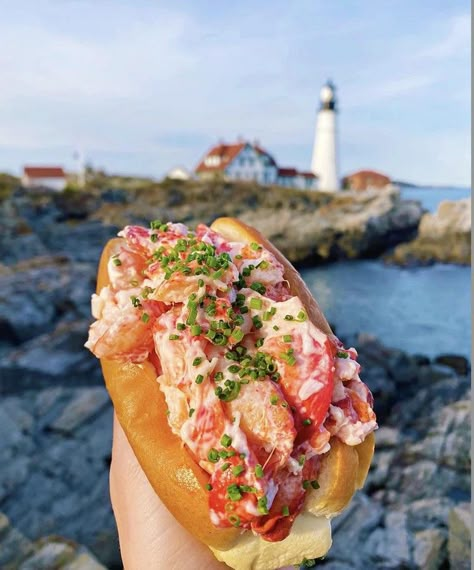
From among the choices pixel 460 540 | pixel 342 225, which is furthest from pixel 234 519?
pixel 342 225

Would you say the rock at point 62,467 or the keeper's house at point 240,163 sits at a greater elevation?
the keeper's house at point 240,163

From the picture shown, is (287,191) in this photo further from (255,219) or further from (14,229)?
(14,229)

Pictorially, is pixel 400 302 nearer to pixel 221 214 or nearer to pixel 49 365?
pixel 221 214

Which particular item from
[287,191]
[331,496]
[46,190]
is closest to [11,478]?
[331,496]

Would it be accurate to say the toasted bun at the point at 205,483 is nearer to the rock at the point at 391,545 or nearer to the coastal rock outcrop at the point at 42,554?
the coastal rock outcrop at the point at 42,554

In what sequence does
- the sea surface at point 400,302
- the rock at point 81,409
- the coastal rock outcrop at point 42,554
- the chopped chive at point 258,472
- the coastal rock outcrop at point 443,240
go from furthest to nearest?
the coastal rock outcrop at point 443,240 < the sea surface at point 400,302 < the rock at point 81,409 < the coastal rock outcrop at point 42,554 < the chopped chive at point 258,472

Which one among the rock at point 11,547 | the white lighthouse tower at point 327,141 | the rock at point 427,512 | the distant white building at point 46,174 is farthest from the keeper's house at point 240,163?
the rock at point 11,547
